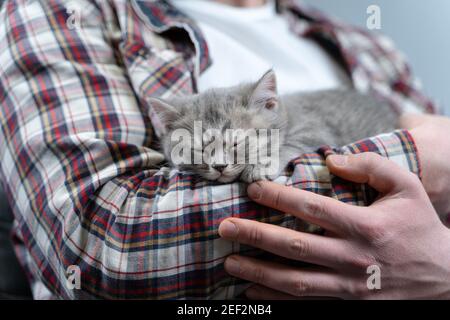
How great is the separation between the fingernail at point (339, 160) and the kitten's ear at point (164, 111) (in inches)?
15.2

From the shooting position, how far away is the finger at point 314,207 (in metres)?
0.69

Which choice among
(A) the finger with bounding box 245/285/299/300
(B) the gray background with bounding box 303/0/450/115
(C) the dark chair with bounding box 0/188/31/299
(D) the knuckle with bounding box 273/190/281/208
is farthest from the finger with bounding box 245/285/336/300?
(B) the gray background with bounding box 303/0/450/115

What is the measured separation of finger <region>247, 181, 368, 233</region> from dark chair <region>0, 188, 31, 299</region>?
32.7 inches

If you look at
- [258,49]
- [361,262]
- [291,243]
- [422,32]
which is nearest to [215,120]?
[291,243]

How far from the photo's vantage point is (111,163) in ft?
2.63

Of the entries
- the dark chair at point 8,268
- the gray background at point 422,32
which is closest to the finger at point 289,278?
the dark chair at point 8,268

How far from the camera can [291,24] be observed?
1.55 metres

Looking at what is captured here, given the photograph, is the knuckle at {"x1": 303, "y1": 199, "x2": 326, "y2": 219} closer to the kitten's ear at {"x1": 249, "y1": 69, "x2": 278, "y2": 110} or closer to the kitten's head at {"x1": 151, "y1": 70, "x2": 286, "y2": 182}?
the kitten's head at {"x1": 151, "y1": 70, "x2": 286, "y2": 182}

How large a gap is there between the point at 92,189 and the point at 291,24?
1200 mm

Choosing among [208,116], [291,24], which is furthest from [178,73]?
[291,24]

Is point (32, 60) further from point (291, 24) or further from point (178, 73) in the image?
point (291, 24)

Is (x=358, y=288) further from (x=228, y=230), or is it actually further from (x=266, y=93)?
(x=266, y=93)

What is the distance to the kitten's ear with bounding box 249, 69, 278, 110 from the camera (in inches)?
33.1
